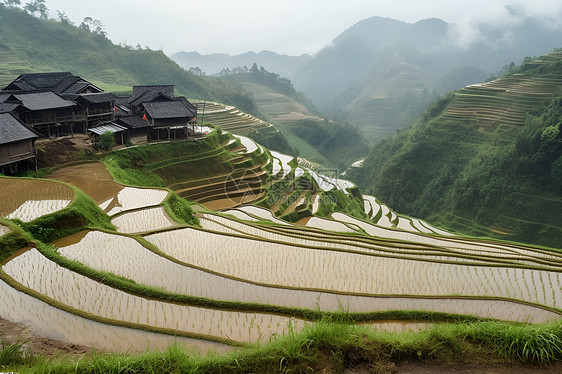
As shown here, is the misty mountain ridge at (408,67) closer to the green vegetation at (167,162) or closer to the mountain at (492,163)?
the mountain at (492,163)

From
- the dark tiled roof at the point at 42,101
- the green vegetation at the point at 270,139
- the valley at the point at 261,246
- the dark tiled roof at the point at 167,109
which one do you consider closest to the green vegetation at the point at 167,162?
the valley at the point at 261,246

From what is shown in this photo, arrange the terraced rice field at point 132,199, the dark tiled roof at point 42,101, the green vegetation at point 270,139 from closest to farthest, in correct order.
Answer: the terraced rice field at point 132,199 < the dark tiled roof at point 42,101 < the green vegetation at point 270,139

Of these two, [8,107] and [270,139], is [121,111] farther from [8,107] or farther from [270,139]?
[270,139]

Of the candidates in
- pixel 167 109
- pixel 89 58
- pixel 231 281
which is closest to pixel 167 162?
pixel 167 109

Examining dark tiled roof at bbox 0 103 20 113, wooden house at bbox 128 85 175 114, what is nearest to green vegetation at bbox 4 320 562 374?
dark tiled roof at bbox 0 103 20 113

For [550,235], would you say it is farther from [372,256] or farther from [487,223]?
[372,256]

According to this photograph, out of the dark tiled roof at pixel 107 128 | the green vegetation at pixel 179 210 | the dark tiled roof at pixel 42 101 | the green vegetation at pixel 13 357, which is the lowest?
the green vegetation at pixel 179 210

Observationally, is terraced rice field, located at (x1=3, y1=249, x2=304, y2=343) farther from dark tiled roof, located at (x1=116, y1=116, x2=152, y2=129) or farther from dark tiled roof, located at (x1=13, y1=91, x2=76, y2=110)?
dark tiled roof, located at (x1=116, y1=116, x2=152, y2=129)
